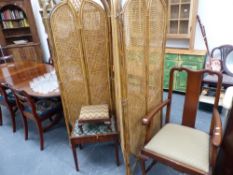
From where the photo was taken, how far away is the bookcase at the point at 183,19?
108 inches

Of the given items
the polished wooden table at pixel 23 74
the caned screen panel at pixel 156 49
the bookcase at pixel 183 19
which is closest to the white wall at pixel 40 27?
the polished wooden table at pixel 23 74

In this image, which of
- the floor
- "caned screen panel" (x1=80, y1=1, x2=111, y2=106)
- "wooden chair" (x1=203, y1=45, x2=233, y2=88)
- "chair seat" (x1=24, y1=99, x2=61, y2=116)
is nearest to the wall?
"wooden chair" (x1=203, y1=45, x2=233, y2=88)

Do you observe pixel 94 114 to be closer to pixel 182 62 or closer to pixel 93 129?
pixel 93 129

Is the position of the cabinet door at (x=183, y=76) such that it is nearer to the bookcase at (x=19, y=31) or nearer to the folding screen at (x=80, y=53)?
the folding screen at (x=80, y=53)

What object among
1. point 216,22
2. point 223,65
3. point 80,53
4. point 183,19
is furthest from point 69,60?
point 216,22

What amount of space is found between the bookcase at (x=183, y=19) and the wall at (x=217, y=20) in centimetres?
23

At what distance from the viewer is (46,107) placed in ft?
7.25

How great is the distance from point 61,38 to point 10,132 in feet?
5.53

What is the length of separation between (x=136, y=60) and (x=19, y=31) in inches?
178

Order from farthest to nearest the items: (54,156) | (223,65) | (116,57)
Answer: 1. (223,65)
2. (54,156)
3. (116,57)

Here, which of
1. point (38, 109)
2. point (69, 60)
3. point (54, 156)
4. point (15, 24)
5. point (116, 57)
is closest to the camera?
point (116, 57)

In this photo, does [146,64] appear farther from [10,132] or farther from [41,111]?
[10,132]

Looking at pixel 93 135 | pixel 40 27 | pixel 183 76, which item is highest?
pixel 40 27

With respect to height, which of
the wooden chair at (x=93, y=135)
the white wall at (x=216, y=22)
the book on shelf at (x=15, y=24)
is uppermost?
the book on shelf at (x=15, y=24)
